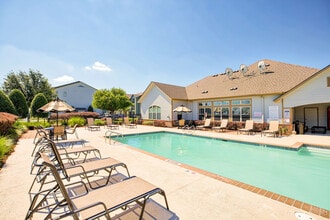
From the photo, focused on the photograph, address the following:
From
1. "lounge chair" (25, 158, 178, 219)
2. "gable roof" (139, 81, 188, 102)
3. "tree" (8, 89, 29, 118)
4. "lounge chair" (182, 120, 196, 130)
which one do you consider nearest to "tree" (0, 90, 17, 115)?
"tree" (8, 89, 29, 118)

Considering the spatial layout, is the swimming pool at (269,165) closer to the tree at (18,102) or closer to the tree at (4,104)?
the tree at (4,104)

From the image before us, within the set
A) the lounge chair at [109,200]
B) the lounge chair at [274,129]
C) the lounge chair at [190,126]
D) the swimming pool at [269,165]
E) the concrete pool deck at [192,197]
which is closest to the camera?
the lounge chair at [109,200]

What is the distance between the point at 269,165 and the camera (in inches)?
281

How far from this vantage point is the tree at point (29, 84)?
107 ft

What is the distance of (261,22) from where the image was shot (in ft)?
42.3

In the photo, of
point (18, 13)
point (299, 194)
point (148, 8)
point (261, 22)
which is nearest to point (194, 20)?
point (148, 8)

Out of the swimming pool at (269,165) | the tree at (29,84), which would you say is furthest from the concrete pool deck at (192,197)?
the tree at (29,84)

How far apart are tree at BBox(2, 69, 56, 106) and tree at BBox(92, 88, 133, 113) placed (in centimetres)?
1427

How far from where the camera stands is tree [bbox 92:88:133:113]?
1053 inches

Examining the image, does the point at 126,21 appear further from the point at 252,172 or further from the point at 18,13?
the point at 252,172

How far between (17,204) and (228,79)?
21.0 meters

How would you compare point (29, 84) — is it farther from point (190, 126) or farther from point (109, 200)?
point (109, 200)

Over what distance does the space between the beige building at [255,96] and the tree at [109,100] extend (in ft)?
21.7

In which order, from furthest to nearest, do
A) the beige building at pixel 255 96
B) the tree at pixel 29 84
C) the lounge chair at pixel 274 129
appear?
the tree at pixel 29 84, the beige building at pixel 255 96, the lounge chair at pixel 274 129
